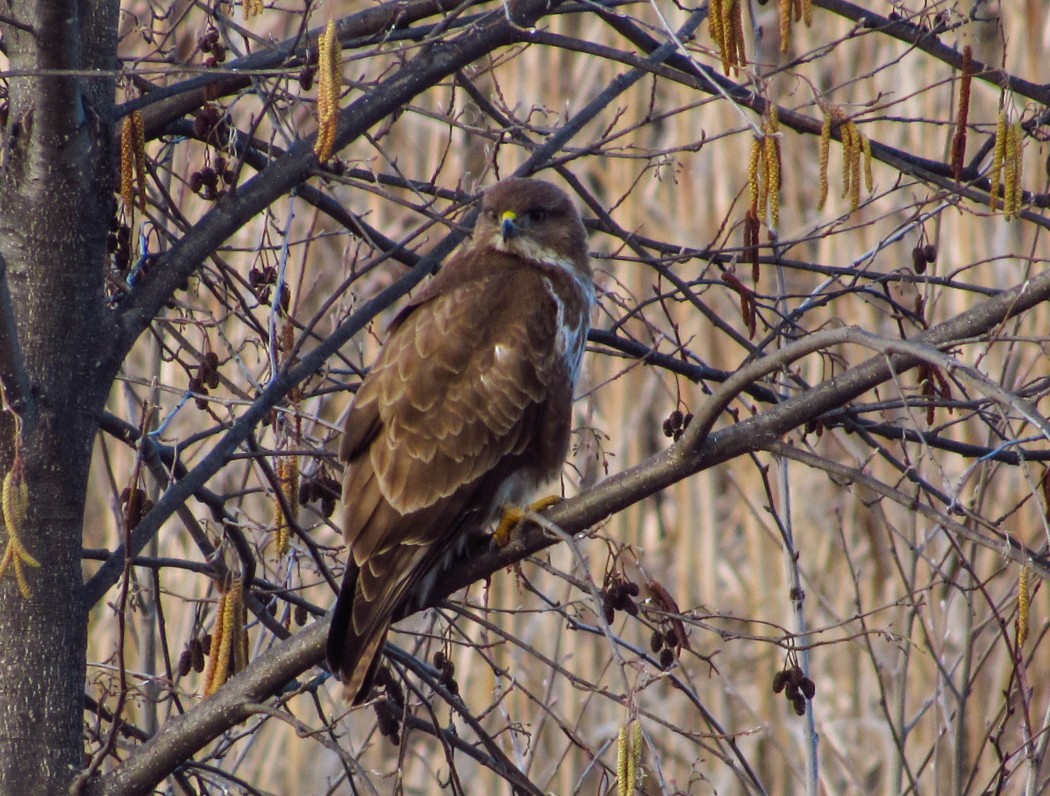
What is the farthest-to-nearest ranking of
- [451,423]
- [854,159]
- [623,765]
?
[451,423] < [854,159] < [623,765]

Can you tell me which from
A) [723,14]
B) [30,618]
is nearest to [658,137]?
[723,14]

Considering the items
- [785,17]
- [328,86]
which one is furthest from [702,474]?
[328,86]

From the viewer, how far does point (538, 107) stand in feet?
11.2

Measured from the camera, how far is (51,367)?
239cm

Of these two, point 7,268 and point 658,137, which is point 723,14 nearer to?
point 7,268

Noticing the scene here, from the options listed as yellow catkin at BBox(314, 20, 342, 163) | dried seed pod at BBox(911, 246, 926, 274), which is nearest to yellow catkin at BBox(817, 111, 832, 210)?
dried seed pod at BBox(911, 246, 926, 274)

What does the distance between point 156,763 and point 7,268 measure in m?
0.90

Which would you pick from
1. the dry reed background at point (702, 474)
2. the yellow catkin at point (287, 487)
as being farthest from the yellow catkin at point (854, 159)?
the dry reed background at point (702, 474)

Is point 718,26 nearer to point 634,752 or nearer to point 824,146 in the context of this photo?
point 824,146

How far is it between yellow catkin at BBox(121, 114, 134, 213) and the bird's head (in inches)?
58.2

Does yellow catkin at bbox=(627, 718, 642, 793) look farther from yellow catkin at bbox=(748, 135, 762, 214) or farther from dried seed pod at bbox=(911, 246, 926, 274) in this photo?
dried seed pod at bbox=(911, 246, 926, 274)

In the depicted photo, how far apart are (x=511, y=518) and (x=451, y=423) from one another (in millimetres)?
263

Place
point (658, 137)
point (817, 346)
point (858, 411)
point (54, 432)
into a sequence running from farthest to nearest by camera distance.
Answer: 1. point (658, 137)
2. point (858, 411)
3. point (54, 432)
4. point (817, 346)

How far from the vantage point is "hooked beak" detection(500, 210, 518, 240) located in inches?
148
